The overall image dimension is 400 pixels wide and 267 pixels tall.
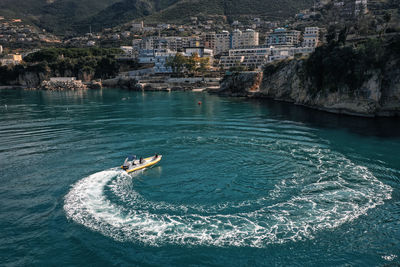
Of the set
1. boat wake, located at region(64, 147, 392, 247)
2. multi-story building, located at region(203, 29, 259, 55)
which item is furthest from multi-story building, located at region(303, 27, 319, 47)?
boat wake, located at region(64, 147, 392, 247)

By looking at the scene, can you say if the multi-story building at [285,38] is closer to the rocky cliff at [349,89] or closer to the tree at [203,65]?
the tree at [203,65]

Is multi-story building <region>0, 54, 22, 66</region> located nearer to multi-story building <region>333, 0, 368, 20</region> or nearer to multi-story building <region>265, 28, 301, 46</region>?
multi-story building <region>265, 28, 301, 46</region>

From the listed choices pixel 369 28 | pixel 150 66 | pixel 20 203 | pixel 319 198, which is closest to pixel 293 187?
pixel 319 198

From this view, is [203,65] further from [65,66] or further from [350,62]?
[350,62]

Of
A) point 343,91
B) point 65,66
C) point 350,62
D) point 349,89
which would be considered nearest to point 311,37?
point 350,62

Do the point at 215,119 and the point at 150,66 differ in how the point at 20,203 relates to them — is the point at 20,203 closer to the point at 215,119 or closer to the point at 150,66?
the point at 215,119
